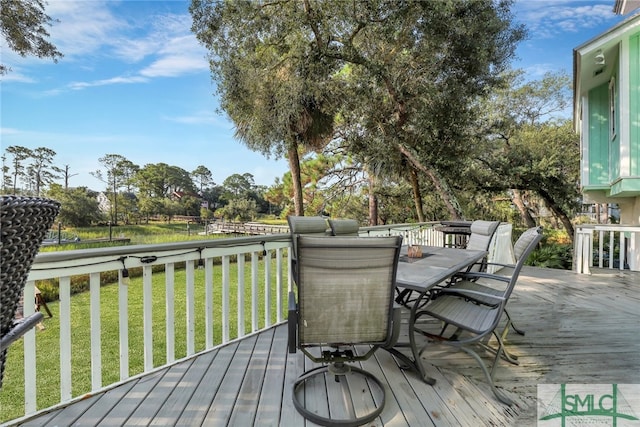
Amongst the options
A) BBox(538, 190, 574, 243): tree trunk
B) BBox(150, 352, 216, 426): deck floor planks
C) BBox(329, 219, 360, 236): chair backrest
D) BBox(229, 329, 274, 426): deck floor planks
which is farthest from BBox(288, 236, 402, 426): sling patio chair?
BBox(538, 190, 574, 243): tree trunk

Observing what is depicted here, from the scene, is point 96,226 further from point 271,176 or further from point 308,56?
point 308,56

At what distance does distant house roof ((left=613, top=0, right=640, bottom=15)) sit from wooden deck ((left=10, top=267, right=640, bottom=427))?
9.75 m

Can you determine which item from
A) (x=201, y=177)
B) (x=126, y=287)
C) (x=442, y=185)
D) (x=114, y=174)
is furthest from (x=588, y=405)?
(x=201, y=177)

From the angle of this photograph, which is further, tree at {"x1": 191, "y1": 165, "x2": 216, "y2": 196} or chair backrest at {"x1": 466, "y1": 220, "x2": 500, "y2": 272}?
tree at {"x1": 191, "y1": 165, "x2": 216, "y2": 196}

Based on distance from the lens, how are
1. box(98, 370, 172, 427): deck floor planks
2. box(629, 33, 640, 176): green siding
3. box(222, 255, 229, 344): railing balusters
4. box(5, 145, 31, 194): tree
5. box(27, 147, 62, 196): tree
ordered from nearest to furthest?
1. box(98, 370, 172, 427): deck floor planks
2. box(222, 255, 229, 344): railing balusters
3. box(629, 33, 640, 176): green siding
4. box(5, 145, 31, 194): tree
5. box(27, 147, 62, 196): tree

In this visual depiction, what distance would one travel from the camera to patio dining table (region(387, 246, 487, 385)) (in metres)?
2.17

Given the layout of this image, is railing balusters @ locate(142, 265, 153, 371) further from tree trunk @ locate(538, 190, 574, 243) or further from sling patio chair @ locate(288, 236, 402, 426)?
tree trunk @ locate(538, 190, 574, 243)

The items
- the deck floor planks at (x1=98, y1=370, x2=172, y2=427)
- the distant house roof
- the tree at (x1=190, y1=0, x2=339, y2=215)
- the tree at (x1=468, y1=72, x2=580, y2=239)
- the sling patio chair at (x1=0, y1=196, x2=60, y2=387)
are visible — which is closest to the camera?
the sling patio chair at (x1=0, y1=196, x2=60, y2=387)

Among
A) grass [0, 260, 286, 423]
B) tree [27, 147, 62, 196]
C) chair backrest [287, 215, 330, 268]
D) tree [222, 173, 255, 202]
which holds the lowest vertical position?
grass [0, 260, 286, 423]

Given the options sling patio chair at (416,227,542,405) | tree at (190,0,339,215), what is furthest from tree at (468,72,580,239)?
sling patio chair at (416,227,542,405)

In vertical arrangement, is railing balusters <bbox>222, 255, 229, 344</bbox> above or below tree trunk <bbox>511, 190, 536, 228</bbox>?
below

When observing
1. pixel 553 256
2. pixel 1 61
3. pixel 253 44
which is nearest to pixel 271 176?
pixel 253 44

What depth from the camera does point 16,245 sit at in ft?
2.93

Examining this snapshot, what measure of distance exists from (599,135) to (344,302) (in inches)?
360
